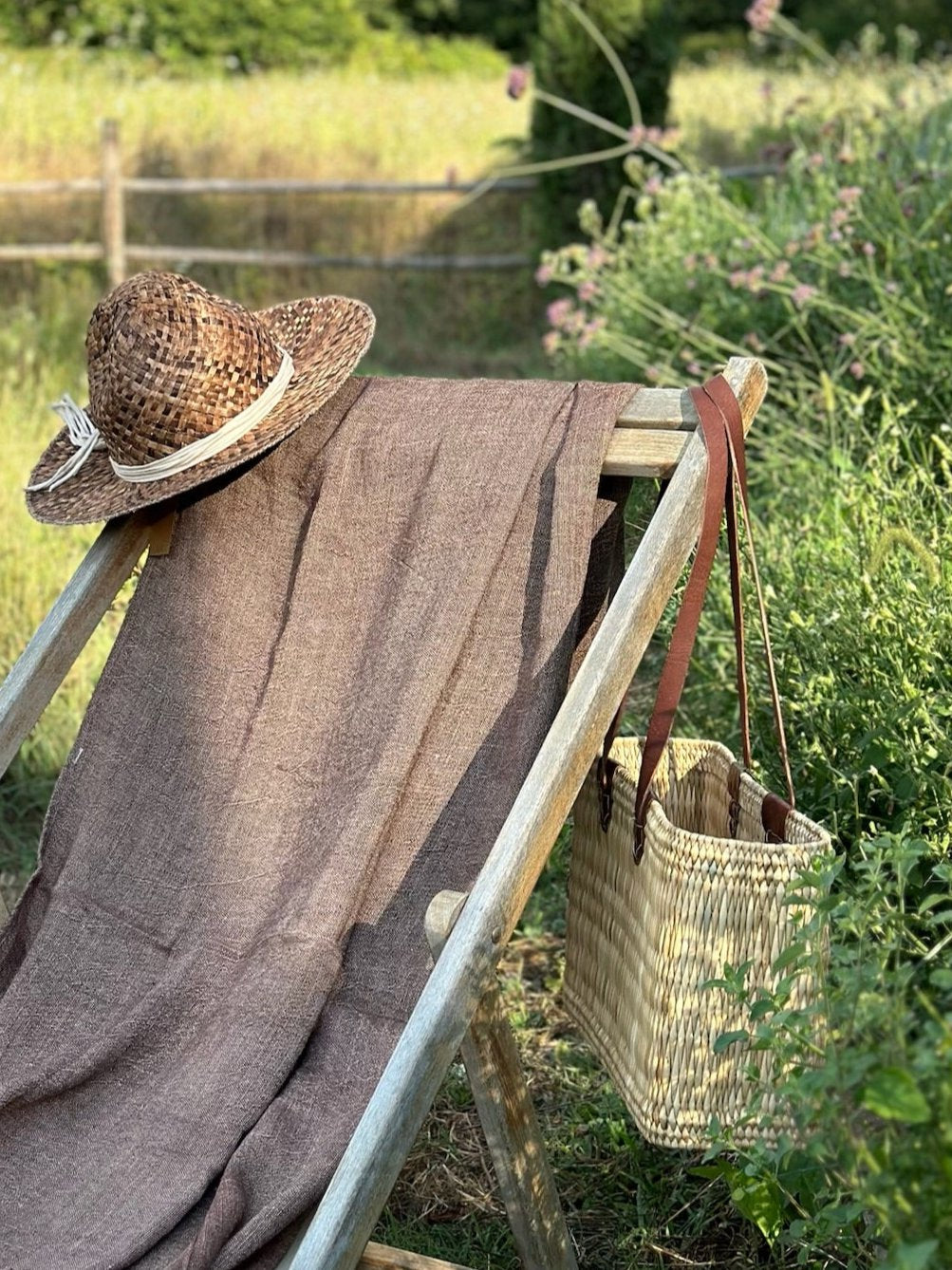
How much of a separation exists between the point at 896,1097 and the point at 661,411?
116 centimetres

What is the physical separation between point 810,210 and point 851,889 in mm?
2819

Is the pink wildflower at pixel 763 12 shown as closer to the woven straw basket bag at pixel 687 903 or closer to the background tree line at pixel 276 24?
the woven straw basket bag at pixel 687 903

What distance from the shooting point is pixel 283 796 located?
2299mm

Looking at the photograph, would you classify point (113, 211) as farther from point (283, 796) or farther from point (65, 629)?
point (283, 796)

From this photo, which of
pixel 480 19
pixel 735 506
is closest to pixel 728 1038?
pixel 735 506

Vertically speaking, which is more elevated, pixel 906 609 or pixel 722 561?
pixel 906 609

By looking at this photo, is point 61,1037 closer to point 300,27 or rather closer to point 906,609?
point 906,609

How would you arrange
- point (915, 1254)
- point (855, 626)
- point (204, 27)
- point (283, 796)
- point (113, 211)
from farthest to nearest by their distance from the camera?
1. point (204, 27)
2. point (113, 211)
3. point (855, 626)
4. point (283, 796)
5. point (915, 1254)

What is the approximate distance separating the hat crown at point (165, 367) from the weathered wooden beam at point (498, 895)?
0.76 meters

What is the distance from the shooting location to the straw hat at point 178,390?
91.2 inches

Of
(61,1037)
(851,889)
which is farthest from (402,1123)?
(851,889)

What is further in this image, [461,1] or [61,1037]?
[461,1]

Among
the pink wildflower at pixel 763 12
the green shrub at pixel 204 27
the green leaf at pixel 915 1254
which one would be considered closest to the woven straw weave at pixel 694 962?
the green leaf at pixel 915 1254

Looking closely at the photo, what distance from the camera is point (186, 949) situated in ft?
7.42
